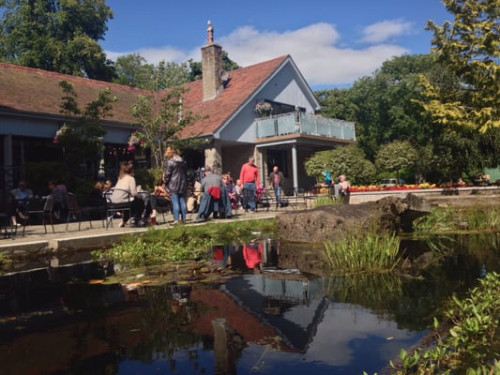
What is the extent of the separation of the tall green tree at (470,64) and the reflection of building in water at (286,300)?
483 inches

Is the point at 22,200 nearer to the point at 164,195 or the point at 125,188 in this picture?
the point at 164,195

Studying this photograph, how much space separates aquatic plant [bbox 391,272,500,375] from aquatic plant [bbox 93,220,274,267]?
4.02 meters

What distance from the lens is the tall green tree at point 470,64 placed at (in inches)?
590

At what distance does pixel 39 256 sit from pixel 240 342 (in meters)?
5.42

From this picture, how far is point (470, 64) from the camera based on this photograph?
15703mm

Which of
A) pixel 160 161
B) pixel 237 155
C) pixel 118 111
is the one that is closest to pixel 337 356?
pixel 160 161

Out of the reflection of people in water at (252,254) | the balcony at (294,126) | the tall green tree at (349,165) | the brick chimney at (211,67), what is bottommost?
the reflection of people in water at (252,254)

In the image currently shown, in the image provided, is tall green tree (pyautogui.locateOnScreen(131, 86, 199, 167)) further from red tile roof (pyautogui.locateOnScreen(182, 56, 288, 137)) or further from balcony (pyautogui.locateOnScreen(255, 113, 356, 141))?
balcony (pyautogui.locateOnScreen(255, 113, 356, 141))

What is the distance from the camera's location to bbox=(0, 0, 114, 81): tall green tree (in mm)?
36062

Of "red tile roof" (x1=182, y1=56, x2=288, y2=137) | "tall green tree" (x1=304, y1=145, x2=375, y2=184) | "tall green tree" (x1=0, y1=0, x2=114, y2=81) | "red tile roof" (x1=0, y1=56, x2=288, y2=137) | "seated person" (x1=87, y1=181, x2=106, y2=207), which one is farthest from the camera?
"tall green tree" (x1=0, y1=0, x2=114, y2=81)

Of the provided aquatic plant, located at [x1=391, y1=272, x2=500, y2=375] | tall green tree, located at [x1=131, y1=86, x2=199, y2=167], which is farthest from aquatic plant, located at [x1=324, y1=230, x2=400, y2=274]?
tall green tree, located at [x1=131, y1=86, x2=199, y2=167]

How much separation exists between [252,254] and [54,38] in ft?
121

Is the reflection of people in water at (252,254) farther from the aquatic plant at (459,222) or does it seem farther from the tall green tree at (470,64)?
the tall green tree at (470,64)


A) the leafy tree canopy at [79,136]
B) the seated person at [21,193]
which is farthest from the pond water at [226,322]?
the leafy tree canopy at [79,136]
